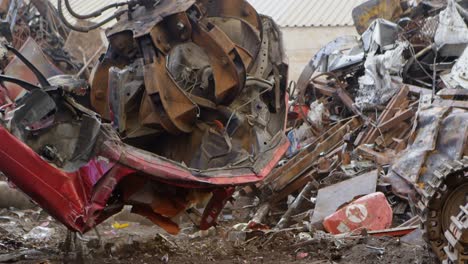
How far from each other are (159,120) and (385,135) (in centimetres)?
560

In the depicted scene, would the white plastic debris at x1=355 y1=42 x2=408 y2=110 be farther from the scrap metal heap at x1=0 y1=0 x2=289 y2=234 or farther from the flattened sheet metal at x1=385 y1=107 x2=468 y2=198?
the flattened sheet metal at x1=385 y1=107 x2=468 y2=198

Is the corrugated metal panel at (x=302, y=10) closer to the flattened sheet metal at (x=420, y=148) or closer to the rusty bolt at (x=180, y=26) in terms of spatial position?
the rusty bolt at (x=180, y=26)

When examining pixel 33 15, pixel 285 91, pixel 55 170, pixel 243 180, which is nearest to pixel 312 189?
pixel 285 91

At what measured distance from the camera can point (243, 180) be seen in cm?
536

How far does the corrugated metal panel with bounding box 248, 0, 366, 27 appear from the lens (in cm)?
2195

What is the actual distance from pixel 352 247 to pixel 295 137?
673 cm

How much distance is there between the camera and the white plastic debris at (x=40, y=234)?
6.36 m

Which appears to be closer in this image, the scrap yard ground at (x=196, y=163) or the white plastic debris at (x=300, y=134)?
the scrap yard ground at (x=196, y=163)

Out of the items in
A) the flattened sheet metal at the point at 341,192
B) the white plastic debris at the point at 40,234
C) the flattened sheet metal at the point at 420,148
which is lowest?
the flattened sheet metal at the point at 341,192

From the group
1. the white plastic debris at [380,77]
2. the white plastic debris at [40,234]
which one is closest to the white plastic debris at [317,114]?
the white plastic debris at [380,77]

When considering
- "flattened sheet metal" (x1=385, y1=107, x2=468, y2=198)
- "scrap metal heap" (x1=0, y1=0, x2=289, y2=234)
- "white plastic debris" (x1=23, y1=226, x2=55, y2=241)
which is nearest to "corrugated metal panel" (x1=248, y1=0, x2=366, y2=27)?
"scrap metal heap" (x1=0, y1=0, x2=289, y2=234)

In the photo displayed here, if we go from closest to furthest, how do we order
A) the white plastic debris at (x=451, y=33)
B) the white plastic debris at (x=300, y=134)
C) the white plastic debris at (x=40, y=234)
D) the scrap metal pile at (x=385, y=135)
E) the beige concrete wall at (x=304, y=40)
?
the scrap metal pile at (x=385, y=135), the white plastic debris at (x=40, y=234), the white plastic debris at (x=451, y=33), the white plastic debris at (x=300, y=134), the beige concrete wall at (x=304, y=40)

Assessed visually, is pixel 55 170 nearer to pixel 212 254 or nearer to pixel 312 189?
pixel 212 254

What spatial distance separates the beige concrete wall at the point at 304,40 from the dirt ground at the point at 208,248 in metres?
15.0
